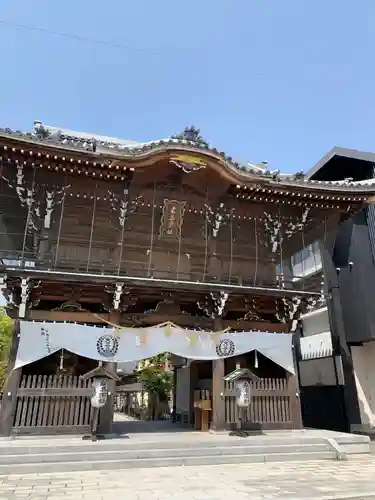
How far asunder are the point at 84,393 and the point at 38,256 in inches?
171

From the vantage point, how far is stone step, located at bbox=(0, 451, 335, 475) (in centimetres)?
754

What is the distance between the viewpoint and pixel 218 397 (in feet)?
36.4

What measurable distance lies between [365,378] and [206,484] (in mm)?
11946

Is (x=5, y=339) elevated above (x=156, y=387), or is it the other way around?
(x=5, y=339)

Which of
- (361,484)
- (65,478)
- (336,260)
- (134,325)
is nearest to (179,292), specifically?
(134,325)

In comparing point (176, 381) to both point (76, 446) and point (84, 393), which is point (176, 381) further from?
point (76, 446)

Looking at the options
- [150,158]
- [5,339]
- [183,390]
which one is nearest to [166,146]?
[150,158]

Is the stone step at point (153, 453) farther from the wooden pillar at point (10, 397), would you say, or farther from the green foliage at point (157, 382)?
the green foliage at point (157, 382)

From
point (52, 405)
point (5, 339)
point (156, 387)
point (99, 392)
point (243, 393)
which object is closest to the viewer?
point (99, 392)

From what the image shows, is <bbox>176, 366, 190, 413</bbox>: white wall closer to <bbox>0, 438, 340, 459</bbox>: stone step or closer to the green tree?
<bbox>0, 438, 340, 459</bbox>: stone step

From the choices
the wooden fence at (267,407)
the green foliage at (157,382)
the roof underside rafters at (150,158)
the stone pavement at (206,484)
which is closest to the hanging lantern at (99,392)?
the stone pavement at (206,484)

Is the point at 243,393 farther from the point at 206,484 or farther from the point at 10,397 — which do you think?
the point at 10,397

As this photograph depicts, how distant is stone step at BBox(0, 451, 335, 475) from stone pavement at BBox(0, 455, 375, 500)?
264mm

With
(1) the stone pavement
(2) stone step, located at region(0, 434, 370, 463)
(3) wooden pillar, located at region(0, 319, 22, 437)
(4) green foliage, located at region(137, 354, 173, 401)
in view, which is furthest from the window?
(3) wooden pillar, located at region(0, 319, 22, 437)
